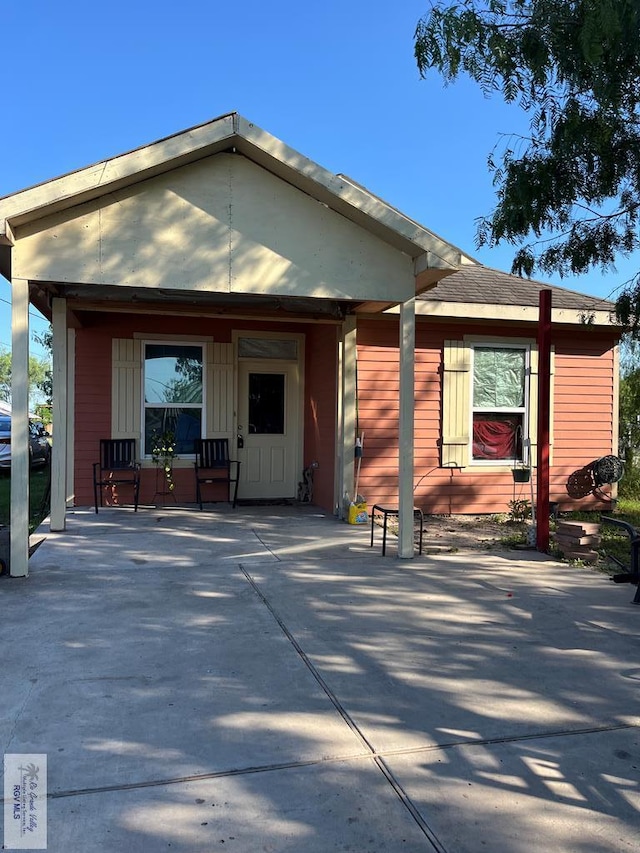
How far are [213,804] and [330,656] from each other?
57.2 inches

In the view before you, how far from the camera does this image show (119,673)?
Result: 3387 millimetres

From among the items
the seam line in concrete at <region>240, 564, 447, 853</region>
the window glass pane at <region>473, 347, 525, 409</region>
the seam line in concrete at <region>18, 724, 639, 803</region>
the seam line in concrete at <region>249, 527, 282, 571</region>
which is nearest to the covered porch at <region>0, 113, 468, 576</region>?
the seam line in concrete at <region>249, 527, 282, 571</region>

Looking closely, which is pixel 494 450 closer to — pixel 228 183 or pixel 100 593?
pixel 228 183

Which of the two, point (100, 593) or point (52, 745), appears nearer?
point (52, 745)

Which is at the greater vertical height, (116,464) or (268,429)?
(268,429)

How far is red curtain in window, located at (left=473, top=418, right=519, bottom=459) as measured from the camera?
8.97 metres

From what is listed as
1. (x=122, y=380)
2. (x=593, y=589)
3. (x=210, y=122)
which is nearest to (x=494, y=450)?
(x=593, y=589)

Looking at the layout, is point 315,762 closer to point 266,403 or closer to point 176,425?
point 176,425

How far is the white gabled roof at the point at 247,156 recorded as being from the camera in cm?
486

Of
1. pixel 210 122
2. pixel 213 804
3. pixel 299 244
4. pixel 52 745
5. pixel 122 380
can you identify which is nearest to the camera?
pixel 213 804

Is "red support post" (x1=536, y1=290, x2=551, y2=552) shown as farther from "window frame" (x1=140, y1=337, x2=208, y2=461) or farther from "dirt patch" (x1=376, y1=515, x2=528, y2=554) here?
"window frame" (x1=140, y1=337, x2=208, y2=461)

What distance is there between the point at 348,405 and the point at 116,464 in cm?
315

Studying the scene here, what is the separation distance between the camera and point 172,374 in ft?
29.5

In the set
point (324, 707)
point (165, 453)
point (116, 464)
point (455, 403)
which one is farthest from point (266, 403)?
point (324, 707)
